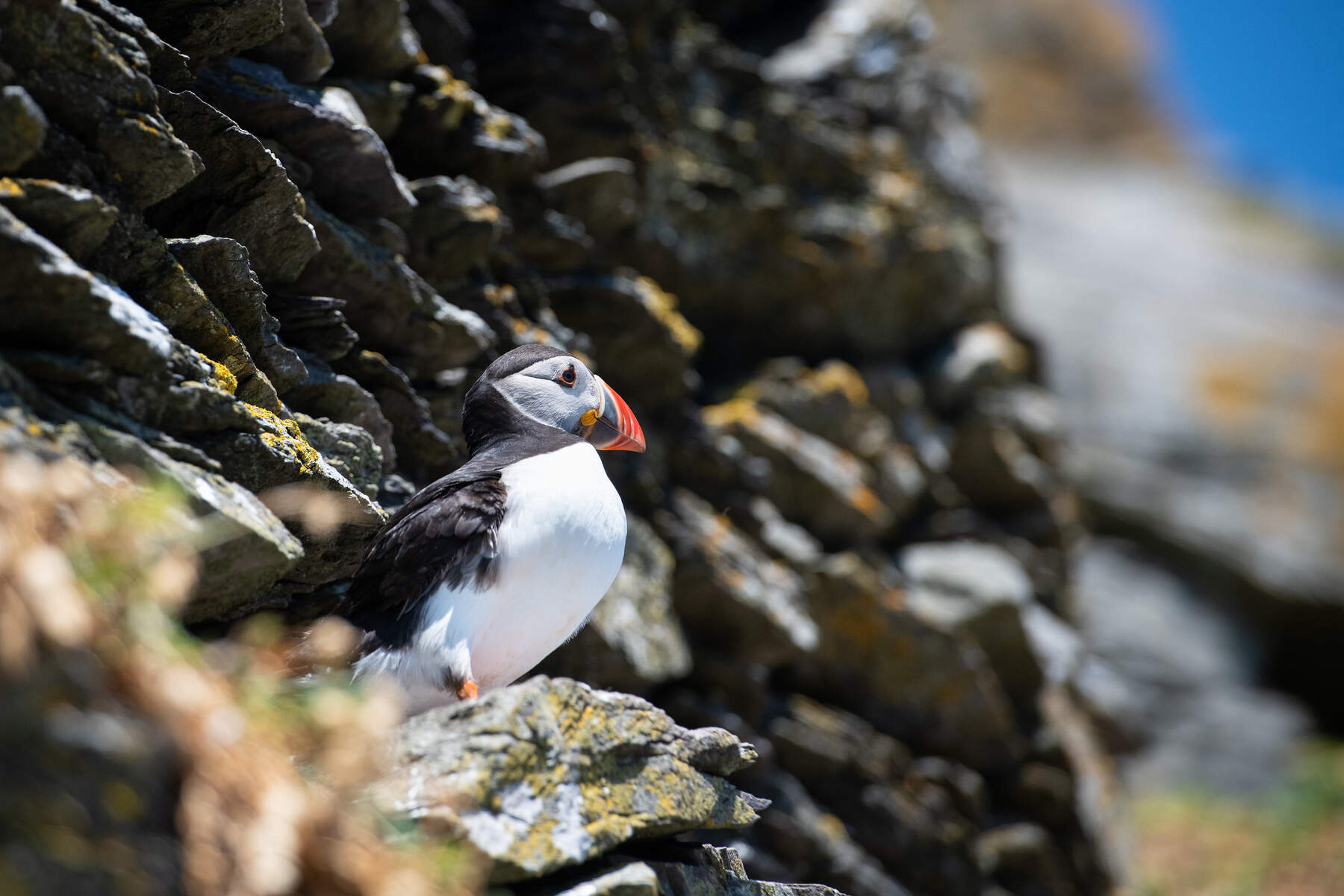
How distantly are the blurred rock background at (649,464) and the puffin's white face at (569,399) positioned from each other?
0.69m

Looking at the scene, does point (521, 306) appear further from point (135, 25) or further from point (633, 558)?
point (135, 25)

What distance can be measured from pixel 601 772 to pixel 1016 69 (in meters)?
31.0

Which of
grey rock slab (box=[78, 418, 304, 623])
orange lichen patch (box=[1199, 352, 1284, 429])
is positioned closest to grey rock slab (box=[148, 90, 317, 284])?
grey rock slab (box=[78, 418, 304, 623])

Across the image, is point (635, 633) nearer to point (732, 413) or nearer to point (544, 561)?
point (732, 413)

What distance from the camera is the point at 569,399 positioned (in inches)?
180

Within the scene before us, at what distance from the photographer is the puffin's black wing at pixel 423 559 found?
3.82 metres

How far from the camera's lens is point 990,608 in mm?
9141

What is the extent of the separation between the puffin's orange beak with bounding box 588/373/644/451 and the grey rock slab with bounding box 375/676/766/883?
1415 mm

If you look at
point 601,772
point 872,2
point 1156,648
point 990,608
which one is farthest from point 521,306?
point 1156,648

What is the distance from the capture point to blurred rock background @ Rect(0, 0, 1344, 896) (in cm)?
247

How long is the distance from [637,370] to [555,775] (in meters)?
4.57

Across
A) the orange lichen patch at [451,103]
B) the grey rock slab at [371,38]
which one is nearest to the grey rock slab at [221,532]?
the grey rock slab at [371,38]

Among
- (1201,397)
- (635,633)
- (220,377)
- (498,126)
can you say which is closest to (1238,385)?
(1201,397)

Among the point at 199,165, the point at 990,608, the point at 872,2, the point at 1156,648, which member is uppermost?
the point at 872,2
